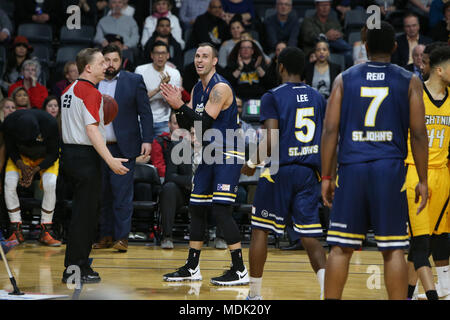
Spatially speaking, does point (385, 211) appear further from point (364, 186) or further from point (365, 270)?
point (365, 270)

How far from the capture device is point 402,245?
13.3ft

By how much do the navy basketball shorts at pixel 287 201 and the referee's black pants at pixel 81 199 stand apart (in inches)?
66.0

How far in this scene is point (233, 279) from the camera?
6.07 meters

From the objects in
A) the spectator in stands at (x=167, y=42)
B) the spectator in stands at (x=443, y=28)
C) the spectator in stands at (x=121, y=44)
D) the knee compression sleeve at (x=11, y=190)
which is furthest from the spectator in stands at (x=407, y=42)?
the knee compression sleeve at (x=11, y=190)

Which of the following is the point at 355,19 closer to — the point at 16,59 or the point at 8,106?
the point at 16,59

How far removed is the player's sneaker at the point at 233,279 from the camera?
602cm

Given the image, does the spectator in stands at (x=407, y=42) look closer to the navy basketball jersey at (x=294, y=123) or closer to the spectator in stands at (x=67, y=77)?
the spectator in stands at (x=67, y=77)

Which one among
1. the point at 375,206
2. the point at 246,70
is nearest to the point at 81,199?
the point at 375,206

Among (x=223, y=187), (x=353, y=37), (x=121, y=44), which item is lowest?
(x=223, y=187)

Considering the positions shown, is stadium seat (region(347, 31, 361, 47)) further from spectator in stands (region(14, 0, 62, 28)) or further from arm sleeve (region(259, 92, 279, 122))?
arm sleeve (region(259, 92, 279, 122))

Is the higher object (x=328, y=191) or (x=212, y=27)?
(x=212, y=27)

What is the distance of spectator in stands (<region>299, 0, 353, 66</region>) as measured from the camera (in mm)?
11508

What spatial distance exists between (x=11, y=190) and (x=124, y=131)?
5.88 ft

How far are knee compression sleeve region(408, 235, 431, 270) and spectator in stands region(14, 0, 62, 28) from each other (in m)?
9.41
